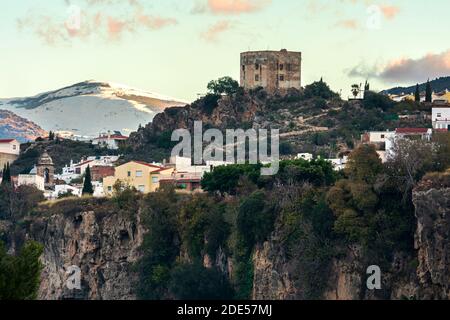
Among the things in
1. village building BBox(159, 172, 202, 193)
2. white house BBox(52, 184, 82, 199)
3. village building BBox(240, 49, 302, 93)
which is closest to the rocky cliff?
village building BBox(159, 172, 202, 193)

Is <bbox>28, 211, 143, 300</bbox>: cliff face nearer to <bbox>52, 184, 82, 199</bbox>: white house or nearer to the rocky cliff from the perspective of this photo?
the rocky cliff

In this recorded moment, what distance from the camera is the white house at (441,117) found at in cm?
10034

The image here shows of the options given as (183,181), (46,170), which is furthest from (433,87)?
(183,181)

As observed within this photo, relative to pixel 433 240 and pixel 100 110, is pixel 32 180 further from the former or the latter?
pixel 100 110

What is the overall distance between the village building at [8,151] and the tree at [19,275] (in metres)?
72.1

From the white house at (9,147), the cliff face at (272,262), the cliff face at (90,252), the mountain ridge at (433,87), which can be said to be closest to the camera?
the cliff face at (272,262)

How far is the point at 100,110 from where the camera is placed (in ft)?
604

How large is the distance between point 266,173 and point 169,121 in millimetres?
38431

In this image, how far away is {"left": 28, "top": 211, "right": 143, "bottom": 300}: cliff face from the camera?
8588 cm

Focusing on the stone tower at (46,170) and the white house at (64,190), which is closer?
the white house at (64,190)

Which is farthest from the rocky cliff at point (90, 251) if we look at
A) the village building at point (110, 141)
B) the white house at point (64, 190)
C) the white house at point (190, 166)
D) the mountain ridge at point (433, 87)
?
the mountain ridge at point (433, 87)

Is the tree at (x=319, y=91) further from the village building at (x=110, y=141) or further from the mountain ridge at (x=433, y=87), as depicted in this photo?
the mountain ridge at (x=433, y=87)

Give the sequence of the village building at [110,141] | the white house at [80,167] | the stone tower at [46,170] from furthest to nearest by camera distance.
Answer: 1. the village building at [110,141]
2. the white house at [80,167]
3. the stone tower at [46,170]
